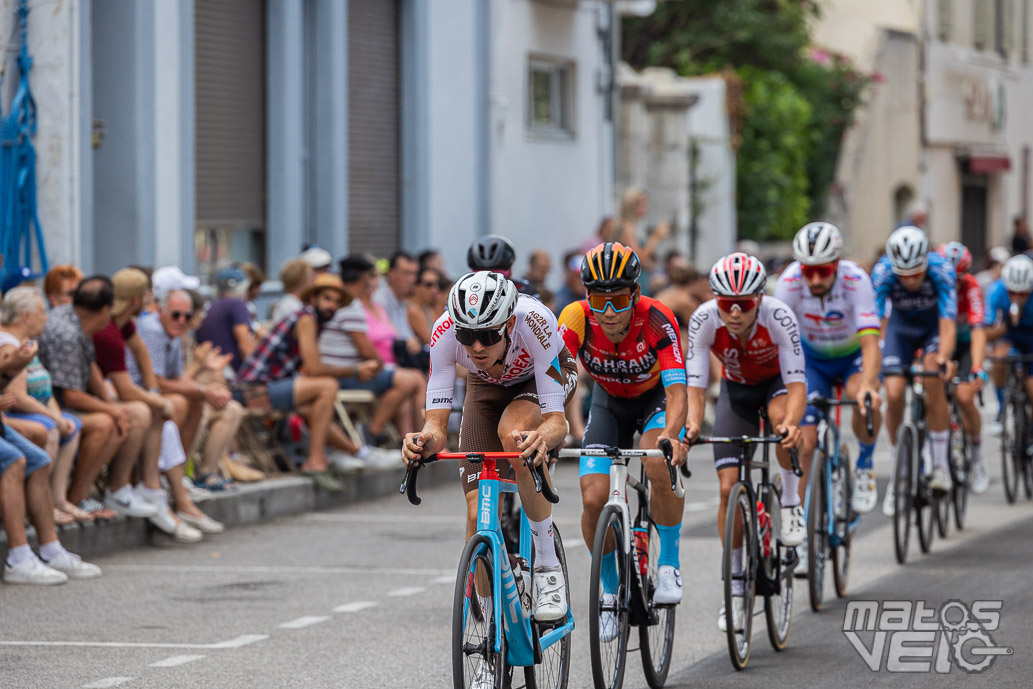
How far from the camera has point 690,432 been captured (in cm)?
833

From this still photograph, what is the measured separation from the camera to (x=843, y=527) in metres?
10.2

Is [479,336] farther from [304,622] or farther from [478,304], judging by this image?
[304,622]

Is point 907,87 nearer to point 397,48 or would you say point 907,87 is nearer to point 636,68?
point 636,68

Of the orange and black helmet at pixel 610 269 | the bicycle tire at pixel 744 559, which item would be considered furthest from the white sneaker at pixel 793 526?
the orange and black helmet at pixel 610 269

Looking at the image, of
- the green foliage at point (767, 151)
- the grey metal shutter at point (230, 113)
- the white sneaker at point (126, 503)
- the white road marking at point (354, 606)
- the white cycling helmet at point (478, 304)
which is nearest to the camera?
the white cycling helmet at point (478, 304)

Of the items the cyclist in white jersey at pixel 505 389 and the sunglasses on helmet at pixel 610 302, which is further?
the sunglasses on helmet at pixel 610 302

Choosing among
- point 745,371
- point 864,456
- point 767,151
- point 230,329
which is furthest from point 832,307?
point 767,151

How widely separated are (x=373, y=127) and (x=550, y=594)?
1349 cm

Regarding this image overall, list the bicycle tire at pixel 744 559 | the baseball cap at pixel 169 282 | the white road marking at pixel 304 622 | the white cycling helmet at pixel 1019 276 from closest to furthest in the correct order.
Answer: the bicycle tire at pixel 744 559
the white road marking at pixel 304 622
the baseball cap at pixel 169 282
the white cycling helmet at pixel 1019 276

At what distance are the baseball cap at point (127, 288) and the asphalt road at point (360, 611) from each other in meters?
1.72

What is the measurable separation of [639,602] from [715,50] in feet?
83.5

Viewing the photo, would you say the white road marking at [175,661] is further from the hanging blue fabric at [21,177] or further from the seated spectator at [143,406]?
the hanging blue fabric at [21,177]

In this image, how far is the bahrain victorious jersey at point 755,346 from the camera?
8.79 metres

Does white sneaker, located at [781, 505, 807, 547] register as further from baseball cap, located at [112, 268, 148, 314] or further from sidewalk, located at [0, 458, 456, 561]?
baseball cap, located at [112, 268, 148, 314]
